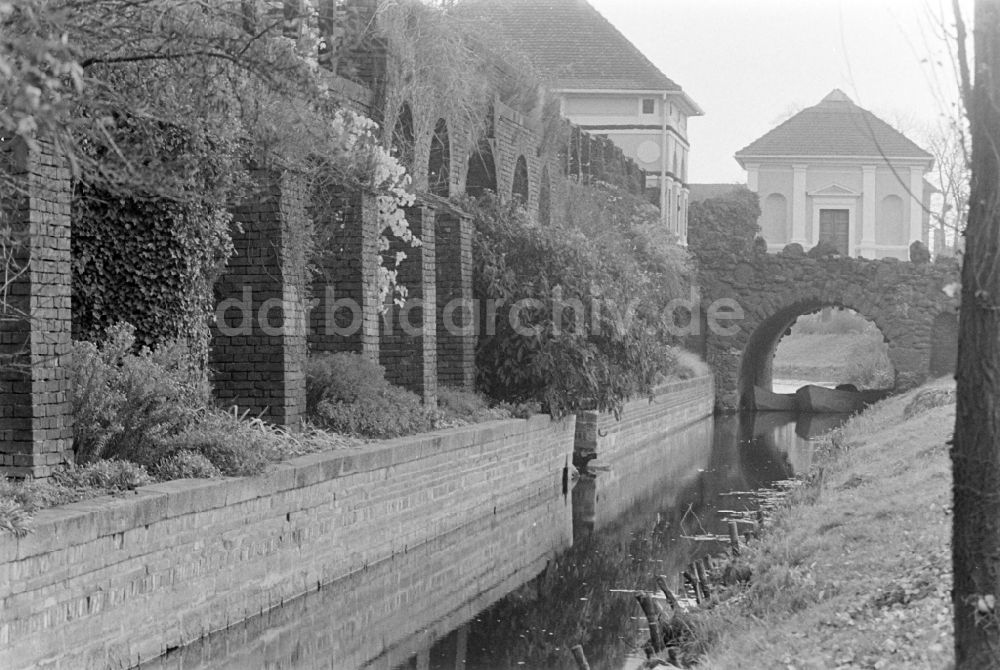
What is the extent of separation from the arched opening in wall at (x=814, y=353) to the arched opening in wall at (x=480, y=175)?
20.4 metres

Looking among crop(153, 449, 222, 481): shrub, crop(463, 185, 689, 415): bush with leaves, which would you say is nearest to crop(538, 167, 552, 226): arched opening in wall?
crop(463, 185, 689, 415): bush with leaves

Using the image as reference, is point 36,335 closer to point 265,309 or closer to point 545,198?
point 265,309

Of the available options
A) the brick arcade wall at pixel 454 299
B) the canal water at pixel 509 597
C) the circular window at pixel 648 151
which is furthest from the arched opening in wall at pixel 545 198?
the circular window at pixel 648 151

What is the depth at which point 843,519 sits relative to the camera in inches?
541

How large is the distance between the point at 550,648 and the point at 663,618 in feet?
3.29

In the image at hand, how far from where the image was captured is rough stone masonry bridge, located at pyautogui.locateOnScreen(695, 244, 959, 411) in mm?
42031

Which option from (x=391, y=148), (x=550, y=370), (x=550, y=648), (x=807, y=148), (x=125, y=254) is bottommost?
(x=550, y=648)

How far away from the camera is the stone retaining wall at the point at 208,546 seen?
8.51 meters

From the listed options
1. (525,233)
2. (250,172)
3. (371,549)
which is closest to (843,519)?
(371,549)

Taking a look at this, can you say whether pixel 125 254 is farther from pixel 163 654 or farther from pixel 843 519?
pixel 843 519

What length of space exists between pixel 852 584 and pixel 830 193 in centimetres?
5291

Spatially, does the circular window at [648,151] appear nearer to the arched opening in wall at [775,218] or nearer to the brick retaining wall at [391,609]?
the arched opening in wall at [775,218]

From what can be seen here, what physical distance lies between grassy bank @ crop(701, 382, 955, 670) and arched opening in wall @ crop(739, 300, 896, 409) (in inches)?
1110

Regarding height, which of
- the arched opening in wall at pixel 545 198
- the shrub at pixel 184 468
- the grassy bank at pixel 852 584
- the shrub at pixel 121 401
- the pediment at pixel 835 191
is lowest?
the grassy bank at pixel 852 584
